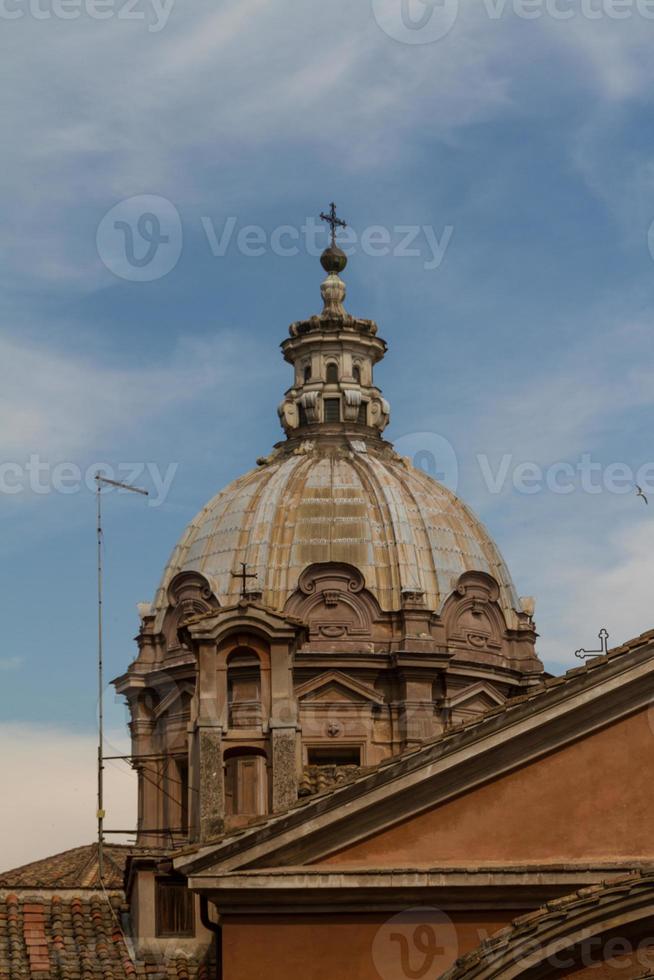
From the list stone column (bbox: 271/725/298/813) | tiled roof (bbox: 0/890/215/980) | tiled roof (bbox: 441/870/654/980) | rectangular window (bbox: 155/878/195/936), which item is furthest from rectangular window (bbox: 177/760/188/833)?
tiled roof (bbox: 441/870/654/980)

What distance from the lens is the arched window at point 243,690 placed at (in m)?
32.1

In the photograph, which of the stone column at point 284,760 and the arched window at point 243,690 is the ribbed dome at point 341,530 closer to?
the arched window at point 243,690

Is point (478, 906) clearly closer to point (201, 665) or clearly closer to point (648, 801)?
point (648, 801)

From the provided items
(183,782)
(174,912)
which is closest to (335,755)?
(183,782)

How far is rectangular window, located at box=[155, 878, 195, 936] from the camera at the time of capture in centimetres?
2931

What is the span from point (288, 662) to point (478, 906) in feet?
19.4

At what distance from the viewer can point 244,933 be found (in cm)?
2652

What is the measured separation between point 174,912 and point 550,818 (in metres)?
5.38

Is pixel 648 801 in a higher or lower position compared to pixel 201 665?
lower

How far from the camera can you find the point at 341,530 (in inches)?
2288

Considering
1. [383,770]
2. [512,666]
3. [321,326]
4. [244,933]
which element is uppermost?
[321,326]

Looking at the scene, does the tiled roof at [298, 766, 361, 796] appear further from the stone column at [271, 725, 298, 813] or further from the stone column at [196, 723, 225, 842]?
the stone column at [196, 723, 225, 842]

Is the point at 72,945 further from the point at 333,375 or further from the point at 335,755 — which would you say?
the point at 333,375

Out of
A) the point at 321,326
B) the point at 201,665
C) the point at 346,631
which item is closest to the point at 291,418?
the point at 321,326
